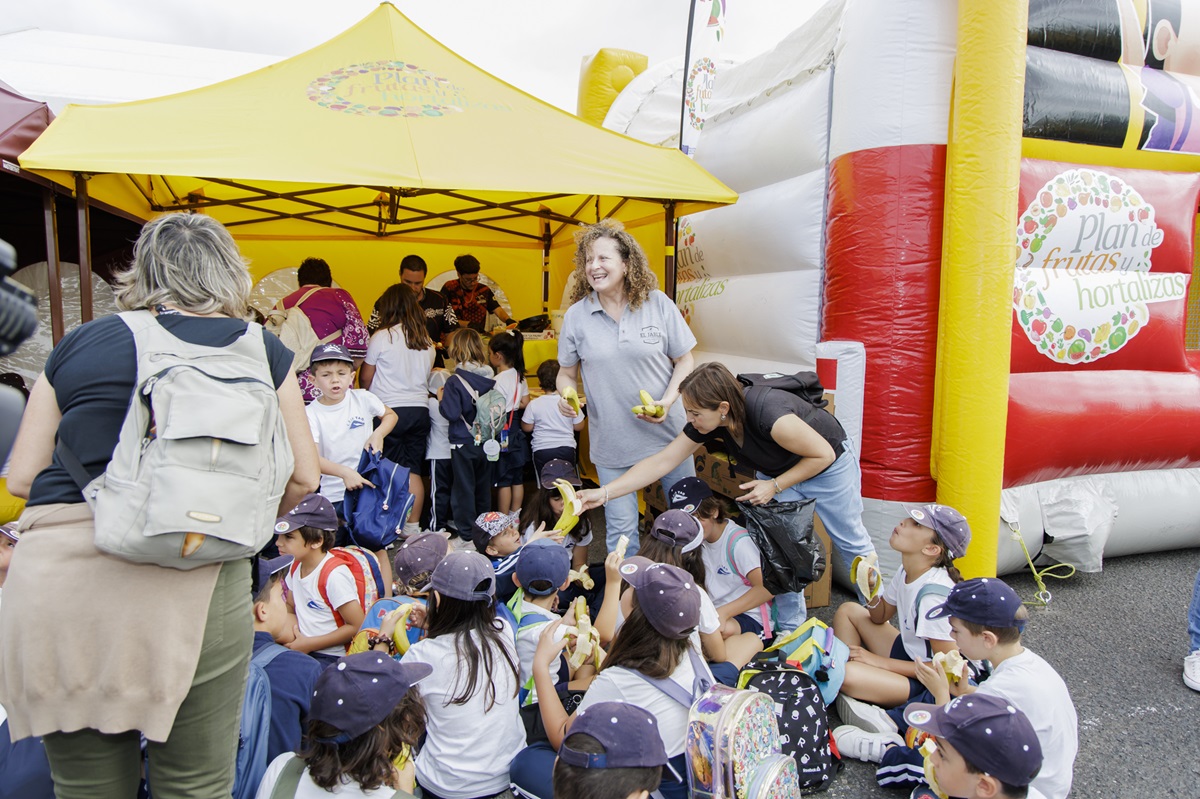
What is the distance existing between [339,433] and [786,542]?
2113 millimetres

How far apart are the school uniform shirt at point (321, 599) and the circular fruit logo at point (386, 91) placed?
2492 millimetres

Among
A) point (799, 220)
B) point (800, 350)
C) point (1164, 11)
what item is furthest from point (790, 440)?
point (1164, 11)

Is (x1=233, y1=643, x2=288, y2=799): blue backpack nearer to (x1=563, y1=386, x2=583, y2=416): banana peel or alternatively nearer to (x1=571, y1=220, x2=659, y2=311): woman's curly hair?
(x1=563, y1=386, x2=583, y2=416): banana peel

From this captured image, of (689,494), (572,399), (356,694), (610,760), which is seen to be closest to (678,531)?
(689,494)

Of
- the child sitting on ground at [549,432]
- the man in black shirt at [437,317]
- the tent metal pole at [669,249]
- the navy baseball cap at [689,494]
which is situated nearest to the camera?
the navy baseball cap at [689,494]

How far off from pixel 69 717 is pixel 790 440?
7.52 ft

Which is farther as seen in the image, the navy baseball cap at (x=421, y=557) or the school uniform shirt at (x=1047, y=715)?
the navy baseball cap at (x=421, y=557)

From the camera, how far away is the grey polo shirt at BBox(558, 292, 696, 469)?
3.48 m

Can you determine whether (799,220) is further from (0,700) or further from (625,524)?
(0,700)

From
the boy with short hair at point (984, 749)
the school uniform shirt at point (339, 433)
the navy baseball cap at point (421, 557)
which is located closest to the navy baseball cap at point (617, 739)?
the boy with short hair at point (984, 749)

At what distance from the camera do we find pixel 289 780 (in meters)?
1.75

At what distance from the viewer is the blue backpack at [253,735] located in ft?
6.57

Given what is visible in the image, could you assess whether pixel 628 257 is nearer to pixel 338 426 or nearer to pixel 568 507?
pixel 568 507

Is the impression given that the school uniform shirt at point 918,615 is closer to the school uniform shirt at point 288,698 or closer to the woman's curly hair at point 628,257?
the woman's curly hair at point 628,257
